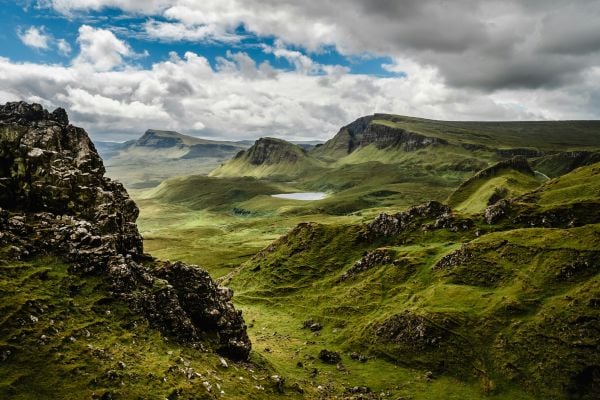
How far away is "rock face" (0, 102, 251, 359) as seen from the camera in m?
58.1

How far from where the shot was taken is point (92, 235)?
199 ft

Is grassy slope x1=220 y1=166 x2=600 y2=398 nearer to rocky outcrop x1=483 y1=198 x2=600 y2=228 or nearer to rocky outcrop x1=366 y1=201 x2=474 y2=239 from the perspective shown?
rocky outcrop x1=366 y1=201 x2=474 y2=239

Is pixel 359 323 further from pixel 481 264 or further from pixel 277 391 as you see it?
pixel 277 391

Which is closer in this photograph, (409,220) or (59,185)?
(59,185)

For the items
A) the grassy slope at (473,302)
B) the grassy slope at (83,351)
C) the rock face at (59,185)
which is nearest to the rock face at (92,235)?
the rock face at (59,185)

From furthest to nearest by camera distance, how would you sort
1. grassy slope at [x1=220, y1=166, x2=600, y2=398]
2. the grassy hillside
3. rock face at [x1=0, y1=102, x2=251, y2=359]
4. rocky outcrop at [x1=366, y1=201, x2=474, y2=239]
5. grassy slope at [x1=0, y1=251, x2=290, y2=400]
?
rocky outcrop at [x1=366, y1=201, x2=474, y2=239], grassy slope at [x1=220, y1=166, x2=600, y2=398], the grassy hillside, rock face at [x1=0, y1=102, x2=251, y2=359], grassy slope at [x1=0, y1=251, x2=290, y2=400]

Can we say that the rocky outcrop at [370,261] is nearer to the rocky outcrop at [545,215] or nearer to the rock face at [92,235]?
Result: the rocky outcrop at [545,215]

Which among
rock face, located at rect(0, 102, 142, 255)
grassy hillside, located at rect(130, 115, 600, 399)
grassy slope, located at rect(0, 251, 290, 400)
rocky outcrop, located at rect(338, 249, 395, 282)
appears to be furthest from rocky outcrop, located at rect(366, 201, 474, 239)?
grassy slope, located at rect(0, 251, 290, 400)

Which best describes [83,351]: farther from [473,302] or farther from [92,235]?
[473,302]

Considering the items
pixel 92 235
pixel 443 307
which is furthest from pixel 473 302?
pixel 92 235

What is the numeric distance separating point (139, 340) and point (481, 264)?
82125 millimetres

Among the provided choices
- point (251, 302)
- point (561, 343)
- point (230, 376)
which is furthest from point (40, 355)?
point (251, 302)

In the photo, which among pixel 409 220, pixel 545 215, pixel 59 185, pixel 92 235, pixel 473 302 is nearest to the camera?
pixel 92 235

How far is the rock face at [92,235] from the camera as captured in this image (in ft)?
191
